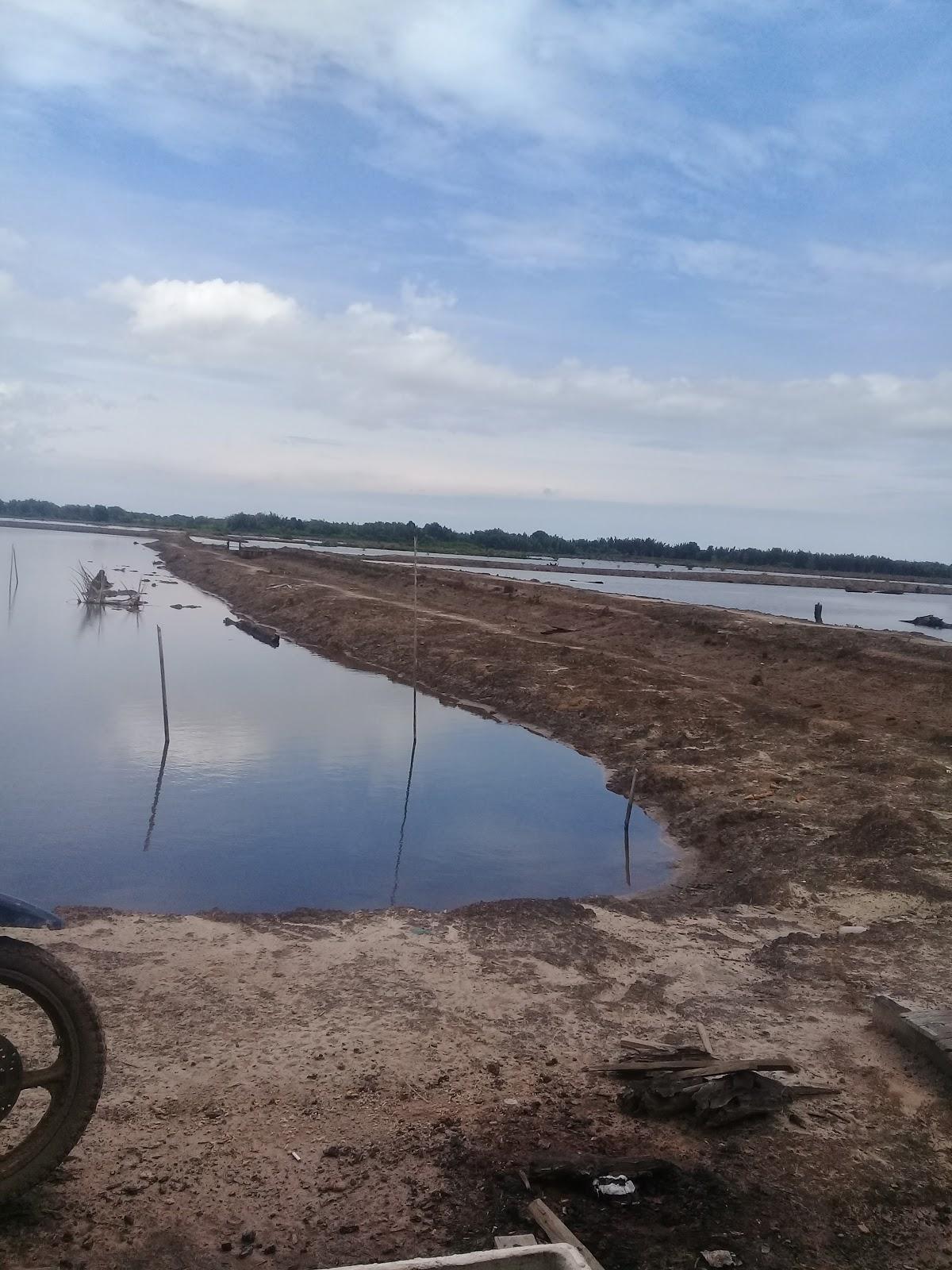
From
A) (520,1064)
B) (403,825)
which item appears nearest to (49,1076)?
(520,1064)

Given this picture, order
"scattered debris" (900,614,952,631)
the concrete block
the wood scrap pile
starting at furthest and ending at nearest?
"scattered debris" (900,614,952,631) < the concrete block < the wood scrap pile

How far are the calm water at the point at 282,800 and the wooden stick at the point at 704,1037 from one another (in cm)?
408

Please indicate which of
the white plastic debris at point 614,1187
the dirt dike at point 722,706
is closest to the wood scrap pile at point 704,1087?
the white plastic debris at point 614,1187

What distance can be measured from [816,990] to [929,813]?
532 cm

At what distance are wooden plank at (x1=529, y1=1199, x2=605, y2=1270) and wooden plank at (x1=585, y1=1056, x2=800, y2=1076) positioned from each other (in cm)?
132

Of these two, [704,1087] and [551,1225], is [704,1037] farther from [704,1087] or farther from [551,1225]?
[551,1225]

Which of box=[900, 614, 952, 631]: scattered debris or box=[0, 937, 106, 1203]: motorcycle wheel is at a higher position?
box=[900, 614, 952, 631]: scattered debris

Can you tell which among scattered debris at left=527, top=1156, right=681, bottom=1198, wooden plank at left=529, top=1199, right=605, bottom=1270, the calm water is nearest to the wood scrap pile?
scattered debris at left=527, top=1156, right=681, bottom=1198

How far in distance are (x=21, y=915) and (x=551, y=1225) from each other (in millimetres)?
2586

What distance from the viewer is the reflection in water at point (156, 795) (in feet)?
36.7

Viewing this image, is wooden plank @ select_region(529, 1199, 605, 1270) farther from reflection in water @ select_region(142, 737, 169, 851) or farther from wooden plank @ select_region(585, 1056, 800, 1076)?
reflection in water @ select_region(142, 737, 169, 851)

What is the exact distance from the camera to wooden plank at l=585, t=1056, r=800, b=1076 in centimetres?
491

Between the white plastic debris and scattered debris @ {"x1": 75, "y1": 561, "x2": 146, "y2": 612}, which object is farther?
scattered debris @ {"x1": 75, "y1": 561, "x2": 146, "y2": 612}

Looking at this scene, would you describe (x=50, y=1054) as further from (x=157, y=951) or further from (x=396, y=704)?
(x=396, y=704)
